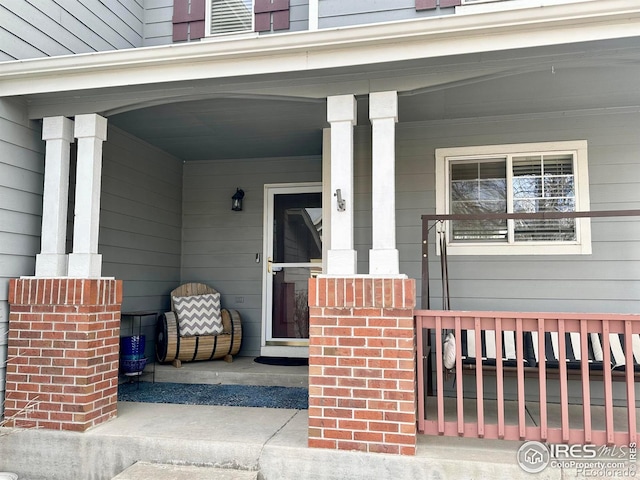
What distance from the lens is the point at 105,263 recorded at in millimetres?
4289

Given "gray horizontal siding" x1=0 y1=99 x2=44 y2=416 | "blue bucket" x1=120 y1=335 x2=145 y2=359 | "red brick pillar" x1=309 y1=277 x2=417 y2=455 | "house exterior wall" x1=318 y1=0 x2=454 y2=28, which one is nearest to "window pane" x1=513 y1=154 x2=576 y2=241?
"house exterior wall" x1=318 y1=0 x2=454 y2=28

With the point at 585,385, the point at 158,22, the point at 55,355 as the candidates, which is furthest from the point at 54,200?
the point at 585,385

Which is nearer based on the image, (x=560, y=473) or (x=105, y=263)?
(x=560, y=473)

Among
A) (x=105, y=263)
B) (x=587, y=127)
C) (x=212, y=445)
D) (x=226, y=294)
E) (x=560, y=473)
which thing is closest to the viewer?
(x=560, y=473)

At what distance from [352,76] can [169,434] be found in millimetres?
2411

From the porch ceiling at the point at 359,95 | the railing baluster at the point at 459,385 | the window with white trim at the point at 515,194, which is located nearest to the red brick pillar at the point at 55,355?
the porch ceiling at the point at 359,95

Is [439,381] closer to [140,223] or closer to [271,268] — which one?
[271,268]

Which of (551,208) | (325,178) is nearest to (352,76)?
(325,178)

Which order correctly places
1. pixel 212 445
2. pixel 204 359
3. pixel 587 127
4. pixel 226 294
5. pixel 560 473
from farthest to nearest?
pixel 226 294 < pixel 204 359 < pixel 587 127 < pixel 212 445 < pixel 560 473

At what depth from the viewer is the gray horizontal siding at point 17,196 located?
3.15 meters

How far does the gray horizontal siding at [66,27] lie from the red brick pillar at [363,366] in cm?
270

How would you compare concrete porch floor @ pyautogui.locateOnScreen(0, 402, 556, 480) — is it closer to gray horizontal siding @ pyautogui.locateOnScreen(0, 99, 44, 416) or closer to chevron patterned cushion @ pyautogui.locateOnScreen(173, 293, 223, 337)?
gray horizontal siding @ pyautogui.locateOnScreen(0, 99, 44, 416)

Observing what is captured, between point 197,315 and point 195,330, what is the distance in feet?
0.53

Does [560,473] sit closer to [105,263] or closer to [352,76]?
[352,76]
